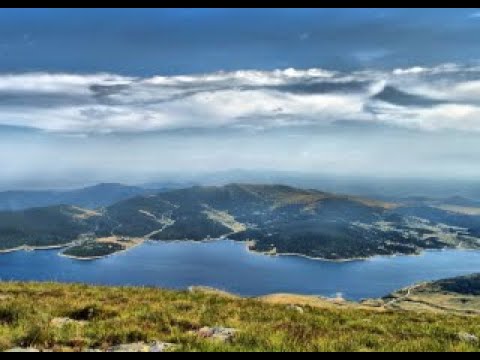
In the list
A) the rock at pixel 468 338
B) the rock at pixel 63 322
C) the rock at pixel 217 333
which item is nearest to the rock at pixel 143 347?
the rock at pixel 217 333

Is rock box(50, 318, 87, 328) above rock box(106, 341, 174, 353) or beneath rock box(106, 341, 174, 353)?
beneath

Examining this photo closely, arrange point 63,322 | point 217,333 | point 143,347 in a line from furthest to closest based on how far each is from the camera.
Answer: point 63,322 < point 217,333 < point 143,347

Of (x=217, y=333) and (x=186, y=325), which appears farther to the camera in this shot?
(x=186, y=325)

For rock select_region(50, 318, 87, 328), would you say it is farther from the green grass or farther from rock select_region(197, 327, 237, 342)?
rock select_region(197, 327, 237, 342)

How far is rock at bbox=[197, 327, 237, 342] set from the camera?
12395 millimetres

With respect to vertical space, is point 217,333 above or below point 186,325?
above

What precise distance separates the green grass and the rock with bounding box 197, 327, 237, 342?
0.36 m

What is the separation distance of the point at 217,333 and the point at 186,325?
1376 mm

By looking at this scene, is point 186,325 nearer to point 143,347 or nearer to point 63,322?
point 63,322

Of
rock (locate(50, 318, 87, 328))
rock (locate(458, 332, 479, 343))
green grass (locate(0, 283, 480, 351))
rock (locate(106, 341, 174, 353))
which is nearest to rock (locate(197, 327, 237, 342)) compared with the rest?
green grass (locate(0, 283, 480, 351))

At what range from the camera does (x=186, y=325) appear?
14.2 m

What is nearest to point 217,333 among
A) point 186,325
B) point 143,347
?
point 186,325
